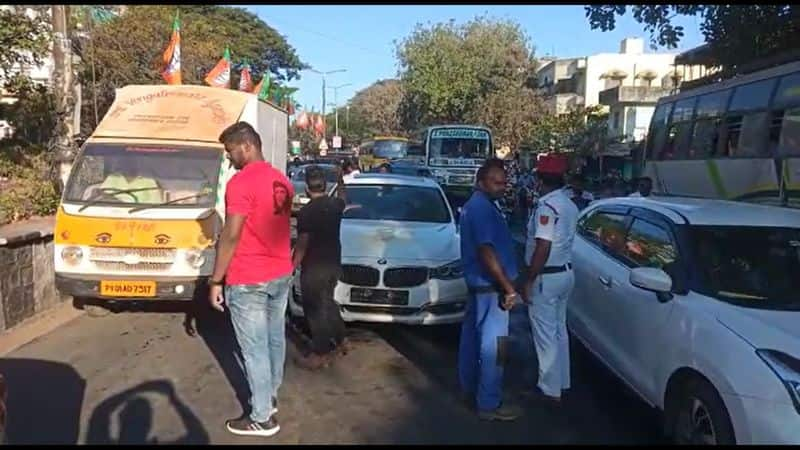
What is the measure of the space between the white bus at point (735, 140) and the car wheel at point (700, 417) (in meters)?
5.90

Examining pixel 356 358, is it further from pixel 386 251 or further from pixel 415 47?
pixel 415 47

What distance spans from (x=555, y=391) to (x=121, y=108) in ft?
21.1

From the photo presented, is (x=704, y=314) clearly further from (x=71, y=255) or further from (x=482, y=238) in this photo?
(x=71, y=255)

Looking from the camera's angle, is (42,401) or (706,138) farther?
(706,138)

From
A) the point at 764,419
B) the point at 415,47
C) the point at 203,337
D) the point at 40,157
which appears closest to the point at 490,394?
the point at 764,419

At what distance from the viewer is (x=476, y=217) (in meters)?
5.04

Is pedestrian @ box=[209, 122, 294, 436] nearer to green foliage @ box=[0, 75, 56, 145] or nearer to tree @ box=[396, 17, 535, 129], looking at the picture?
green foliage @ box=[0, 75, 56, 145]

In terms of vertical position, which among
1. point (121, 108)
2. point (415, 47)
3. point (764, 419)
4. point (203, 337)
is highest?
point (415, 47)

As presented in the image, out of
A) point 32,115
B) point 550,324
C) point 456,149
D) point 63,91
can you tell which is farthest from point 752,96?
point 456,149

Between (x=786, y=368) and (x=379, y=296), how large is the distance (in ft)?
13.0

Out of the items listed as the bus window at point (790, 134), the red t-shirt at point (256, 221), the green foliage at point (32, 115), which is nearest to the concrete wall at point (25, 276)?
the red t-shirt at point (256, 221)

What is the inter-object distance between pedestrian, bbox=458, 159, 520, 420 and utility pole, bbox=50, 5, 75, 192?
8.35 metres

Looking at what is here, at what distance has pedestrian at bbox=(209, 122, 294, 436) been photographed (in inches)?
181

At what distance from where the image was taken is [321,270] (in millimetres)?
6305
